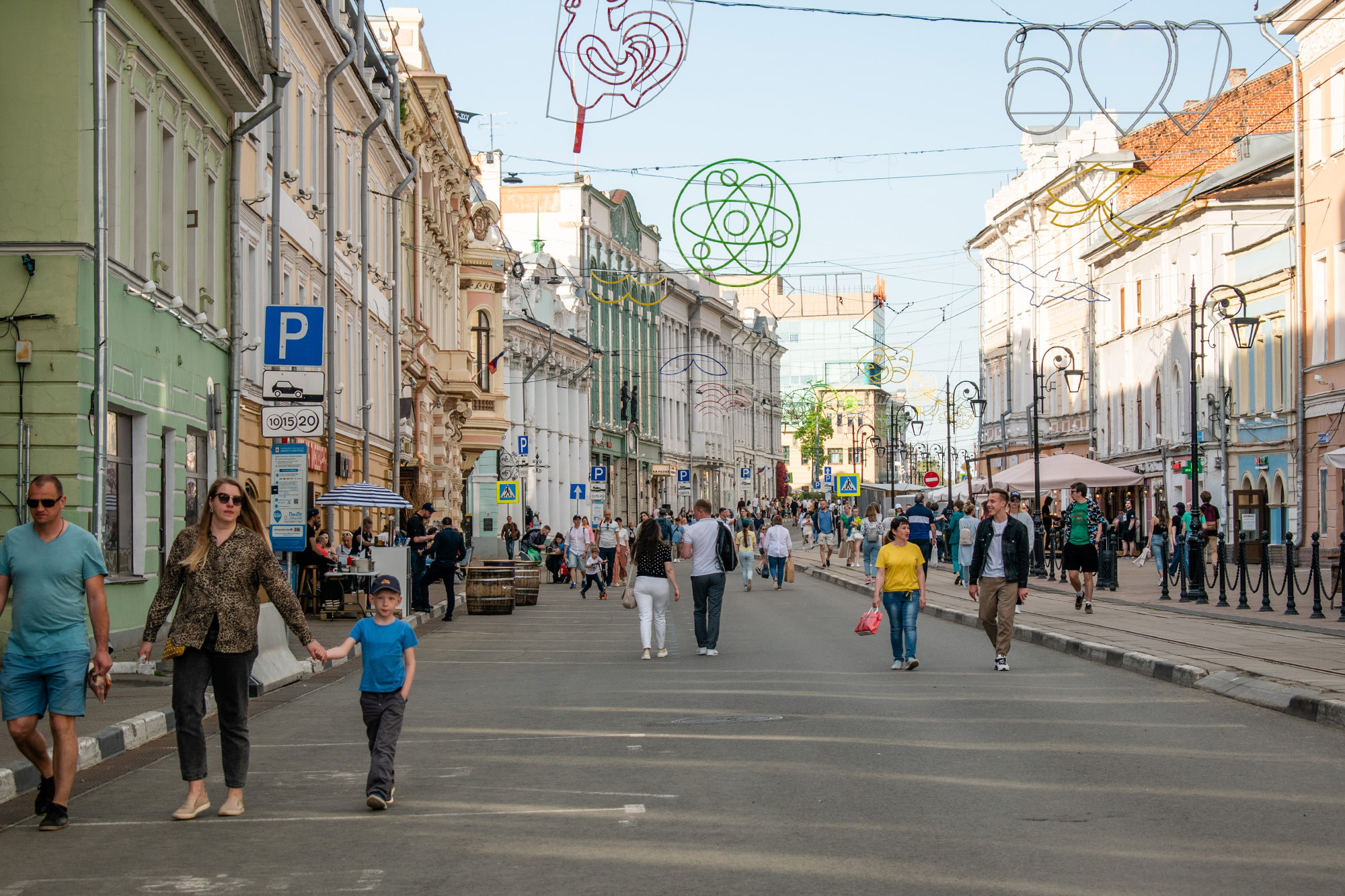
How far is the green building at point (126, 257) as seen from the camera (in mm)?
16547

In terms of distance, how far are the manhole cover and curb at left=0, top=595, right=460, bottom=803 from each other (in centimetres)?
252

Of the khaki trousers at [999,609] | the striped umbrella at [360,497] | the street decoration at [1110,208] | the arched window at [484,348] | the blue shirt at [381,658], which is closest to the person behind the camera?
the blue shirt at [381,658]

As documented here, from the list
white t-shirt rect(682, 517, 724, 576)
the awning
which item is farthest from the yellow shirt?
the awning

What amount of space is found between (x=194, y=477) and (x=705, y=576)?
8.06 meters

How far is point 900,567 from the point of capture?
628 inches

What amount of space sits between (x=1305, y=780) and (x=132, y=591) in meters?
14.1

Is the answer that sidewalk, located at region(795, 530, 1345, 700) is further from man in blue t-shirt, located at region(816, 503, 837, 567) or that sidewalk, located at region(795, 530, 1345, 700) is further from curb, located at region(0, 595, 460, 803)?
man in blue t-shirt, located at region(816, 503, 837, 567)

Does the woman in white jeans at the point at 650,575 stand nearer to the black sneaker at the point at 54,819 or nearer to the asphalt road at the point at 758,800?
the asphalt road at the point at 758,800

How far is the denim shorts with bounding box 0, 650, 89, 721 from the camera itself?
25.9ft

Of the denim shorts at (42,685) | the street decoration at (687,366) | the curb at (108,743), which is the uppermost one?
the street decoration at (687,366)

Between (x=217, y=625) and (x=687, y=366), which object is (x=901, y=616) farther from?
(x=687, y=366)

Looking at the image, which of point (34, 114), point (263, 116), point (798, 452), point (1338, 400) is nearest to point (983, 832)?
point (34, 114)

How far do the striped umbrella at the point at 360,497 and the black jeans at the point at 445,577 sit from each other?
1.29 meters

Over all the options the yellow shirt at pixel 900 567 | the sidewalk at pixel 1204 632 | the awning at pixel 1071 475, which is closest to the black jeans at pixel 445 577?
the sidewalk at pixel 1204 632
